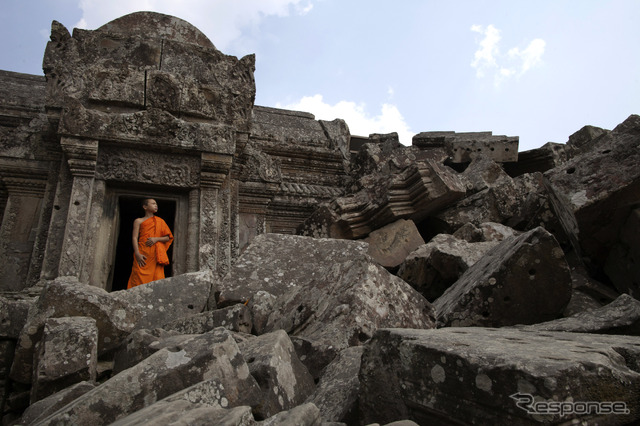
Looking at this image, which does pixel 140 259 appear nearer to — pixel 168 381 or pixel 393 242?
pixel 393 242

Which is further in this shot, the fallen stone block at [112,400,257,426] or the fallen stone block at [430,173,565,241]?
the fallen stone block at [430,173,565,241]

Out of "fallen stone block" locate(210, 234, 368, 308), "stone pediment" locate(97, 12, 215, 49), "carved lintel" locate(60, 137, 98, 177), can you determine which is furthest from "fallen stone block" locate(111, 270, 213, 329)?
"stone pediment" locate(97, 12, 215, 49)

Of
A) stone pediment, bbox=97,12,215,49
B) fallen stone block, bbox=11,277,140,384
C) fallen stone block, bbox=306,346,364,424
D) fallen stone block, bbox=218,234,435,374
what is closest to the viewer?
fallen stone block, bbox=306,346,364,424

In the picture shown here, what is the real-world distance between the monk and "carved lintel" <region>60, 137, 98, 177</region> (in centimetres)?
70

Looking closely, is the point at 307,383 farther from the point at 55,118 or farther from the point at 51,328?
the point at 55,118

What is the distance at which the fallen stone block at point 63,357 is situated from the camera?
7.75 feet

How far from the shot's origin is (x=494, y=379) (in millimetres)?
1509

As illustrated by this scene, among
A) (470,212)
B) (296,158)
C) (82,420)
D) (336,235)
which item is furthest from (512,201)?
(82,420)

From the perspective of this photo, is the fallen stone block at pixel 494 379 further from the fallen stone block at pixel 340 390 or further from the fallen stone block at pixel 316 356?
the fallen stone block at pixel 316 356

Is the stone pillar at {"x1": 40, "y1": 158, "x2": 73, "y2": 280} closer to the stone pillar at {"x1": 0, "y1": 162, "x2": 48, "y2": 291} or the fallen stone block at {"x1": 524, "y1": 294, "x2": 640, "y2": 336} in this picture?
the stone pillar at {"x1": 0, "y1": 162, "x2": 48, "y2": 291}

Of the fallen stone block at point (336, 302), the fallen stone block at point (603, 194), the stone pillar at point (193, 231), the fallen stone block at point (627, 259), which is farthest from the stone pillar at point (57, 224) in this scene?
Result: the fallen stone block at point (627, 259)

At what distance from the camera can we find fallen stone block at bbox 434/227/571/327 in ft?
9.95

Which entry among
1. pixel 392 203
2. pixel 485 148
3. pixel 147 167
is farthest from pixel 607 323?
pixel 485 148

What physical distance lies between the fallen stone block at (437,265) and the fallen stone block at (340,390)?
2.12 metres
